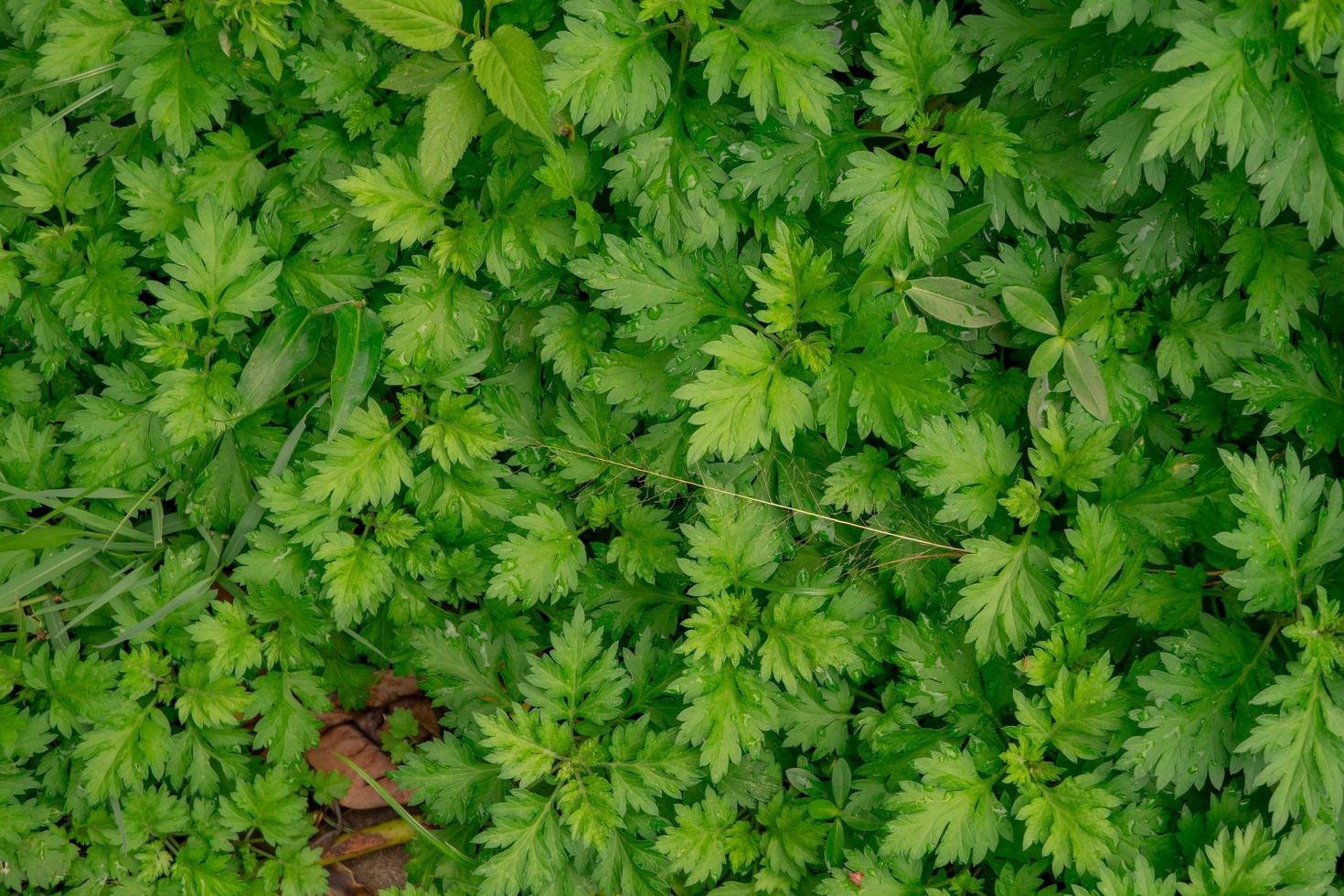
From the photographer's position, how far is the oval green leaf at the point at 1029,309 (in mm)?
A: 2975

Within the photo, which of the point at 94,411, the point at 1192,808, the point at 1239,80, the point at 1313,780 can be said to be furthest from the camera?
the point at 94,411

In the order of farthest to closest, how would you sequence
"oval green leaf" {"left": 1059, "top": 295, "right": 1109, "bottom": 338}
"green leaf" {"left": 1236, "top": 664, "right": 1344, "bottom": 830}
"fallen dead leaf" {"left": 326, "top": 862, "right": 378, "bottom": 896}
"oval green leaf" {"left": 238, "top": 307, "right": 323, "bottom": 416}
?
"fallen dead leaf" {"left": 326, "top": 862, "right": 378, "bottom": 896}, "oval green leaf" {"left": 238, "top": 307, "right": 323, "bottom": 416}, "oval green leaf" {"left": 1059, "top": 295, "right": 1109, "bottom": 338}, "green leaf" {"left": 1236, "top": 664, "right": 1344, "bottom": 830}

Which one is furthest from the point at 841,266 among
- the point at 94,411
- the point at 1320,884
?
the point at 94,411

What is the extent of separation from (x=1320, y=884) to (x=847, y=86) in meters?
2.83

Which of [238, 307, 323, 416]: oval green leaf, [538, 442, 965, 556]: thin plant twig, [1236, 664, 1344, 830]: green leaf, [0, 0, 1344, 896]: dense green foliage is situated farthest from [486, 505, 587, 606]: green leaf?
[1236, 664, 1344, 830]: green leaf

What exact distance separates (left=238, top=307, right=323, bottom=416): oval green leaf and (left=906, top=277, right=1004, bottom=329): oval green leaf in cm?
203

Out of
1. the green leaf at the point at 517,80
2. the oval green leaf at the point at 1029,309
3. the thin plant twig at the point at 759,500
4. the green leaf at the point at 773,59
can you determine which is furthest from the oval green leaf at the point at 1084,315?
the green leaf at the point at 517,80

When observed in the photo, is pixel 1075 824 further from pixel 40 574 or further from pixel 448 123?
pixel 40 574

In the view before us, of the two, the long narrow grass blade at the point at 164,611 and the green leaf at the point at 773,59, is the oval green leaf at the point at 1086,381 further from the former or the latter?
the long narrow grass blade at the point at 164,611

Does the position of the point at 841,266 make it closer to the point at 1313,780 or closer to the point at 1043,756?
the point at 1043,756

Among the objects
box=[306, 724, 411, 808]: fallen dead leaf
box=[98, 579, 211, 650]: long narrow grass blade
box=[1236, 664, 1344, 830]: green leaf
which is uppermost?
box=[98, 579, 211, 650]: long narrow grass blade

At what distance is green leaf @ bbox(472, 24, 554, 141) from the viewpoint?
275cm

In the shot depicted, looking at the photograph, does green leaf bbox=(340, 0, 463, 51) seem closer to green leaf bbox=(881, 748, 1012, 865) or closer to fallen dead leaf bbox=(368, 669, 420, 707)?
fallen dead leaf bbox=(368, 669, 420, 707)

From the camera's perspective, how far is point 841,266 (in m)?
3.12
